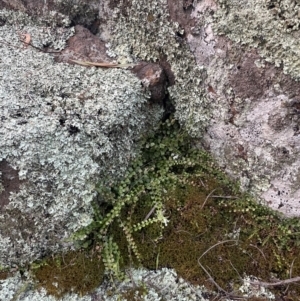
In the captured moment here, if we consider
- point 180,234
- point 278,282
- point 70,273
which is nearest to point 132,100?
point 180,234

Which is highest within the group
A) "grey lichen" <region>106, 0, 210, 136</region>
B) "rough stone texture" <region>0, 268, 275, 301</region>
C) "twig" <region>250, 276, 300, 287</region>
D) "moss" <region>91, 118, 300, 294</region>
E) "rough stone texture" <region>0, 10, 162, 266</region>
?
"grey lichen" <region>106, 0, 210, 136</region>

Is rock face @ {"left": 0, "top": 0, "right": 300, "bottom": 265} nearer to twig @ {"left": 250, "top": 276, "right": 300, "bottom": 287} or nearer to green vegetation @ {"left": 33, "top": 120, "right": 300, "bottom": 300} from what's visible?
green vegetation @ {"left": 33, "top": 120, "right": 300, "bottom": 300}

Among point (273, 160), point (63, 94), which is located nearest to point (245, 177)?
point (273, 160)

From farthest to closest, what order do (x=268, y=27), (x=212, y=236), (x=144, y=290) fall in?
(x=212, y=236) → (x=144, y=290) → (x=268, y=27)

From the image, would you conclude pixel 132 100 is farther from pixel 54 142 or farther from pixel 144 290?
pixel 144 290

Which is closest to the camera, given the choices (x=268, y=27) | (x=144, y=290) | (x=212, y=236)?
(x=268, y=27)

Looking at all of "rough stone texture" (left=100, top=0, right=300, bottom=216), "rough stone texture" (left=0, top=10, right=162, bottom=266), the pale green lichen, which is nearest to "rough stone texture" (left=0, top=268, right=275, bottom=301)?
"rough stone texture" (left=0, top=10, right=162, bottom=266)

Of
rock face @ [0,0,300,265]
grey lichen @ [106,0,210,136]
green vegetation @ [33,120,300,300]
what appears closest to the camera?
rock face @ [0,0,300,265]

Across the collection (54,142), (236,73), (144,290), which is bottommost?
(144,290)
